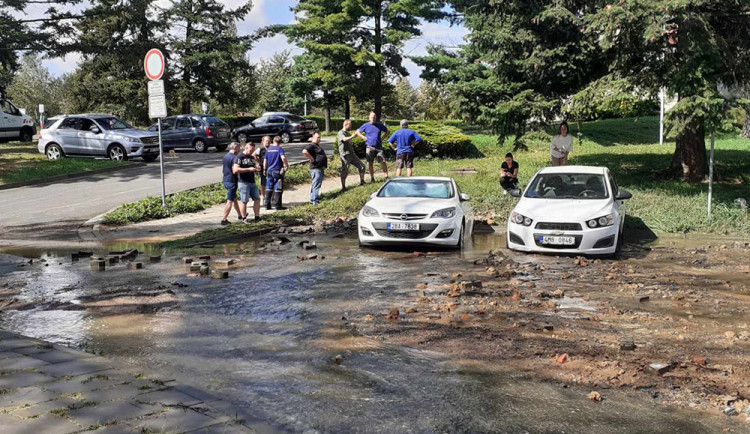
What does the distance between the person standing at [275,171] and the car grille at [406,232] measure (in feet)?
17.1

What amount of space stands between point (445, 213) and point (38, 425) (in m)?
8.71

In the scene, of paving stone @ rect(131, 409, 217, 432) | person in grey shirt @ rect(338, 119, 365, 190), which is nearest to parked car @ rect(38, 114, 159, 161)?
person in grey shirt @ rect(338, 119, 365, 190)

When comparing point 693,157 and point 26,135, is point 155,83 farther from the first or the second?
point 26,135

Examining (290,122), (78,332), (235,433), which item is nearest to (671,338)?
(235,433)

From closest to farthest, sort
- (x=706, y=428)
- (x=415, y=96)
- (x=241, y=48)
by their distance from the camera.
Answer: (x=706, y=428) < (x=241, y=48) < (x=415, y=96)

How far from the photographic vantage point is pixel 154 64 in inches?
599

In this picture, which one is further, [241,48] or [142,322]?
[241,48]

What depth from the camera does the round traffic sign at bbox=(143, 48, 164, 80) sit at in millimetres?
15055

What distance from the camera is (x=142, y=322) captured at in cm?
730

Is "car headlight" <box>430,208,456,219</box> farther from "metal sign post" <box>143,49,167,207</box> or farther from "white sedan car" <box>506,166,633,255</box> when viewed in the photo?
"metal sign post" <box>143,49,167,207</box>

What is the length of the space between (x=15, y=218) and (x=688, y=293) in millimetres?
13980

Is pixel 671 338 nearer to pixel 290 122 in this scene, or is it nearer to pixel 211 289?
pixel 211 289

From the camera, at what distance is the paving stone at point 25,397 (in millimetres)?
4578

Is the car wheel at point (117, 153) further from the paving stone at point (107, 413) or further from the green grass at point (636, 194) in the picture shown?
the paving stone at point (107, 413)
